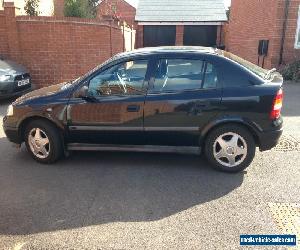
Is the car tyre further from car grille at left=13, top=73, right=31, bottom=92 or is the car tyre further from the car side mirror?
car grille at left=13, top=73, right=31, bottom=92

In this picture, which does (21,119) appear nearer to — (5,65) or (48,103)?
(48,103)

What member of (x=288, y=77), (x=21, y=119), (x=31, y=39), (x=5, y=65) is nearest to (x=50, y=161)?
(x=21, y=119)

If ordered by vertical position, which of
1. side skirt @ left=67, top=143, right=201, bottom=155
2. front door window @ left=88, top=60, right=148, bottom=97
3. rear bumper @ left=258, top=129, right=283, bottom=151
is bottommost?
side skirt @ left=67, top=143, right=201, bottom=155

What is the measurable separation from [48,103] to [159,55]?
5.35 feet

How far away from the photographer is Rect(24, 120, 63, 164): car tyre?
445 centimetres

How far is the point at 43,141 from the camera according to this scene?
14.8 feet

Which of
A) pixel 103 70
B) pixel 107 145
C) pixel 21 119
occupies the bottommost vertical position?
pixel 107 145

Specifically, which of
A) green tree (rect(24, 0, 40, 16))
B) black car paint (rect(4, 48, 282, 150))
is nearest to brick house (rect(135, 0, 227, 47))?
green tree (rect(24, 0, 40, 16))

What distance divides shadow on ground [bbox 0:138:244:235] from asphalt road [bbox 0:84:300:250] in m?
0.01

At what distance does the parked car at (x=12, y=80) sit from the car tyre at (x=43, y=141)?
4.05 m

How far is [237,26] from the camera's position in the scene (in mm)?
19609

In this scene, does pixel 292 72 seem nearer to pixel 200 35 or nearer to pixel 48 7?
→ pixel 48 7

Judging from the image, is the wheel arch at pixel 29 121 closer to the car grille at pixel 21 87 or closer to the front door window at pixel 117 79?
the front door window at pixel 117 79

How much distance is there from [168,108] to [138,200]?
1233 millimetres
